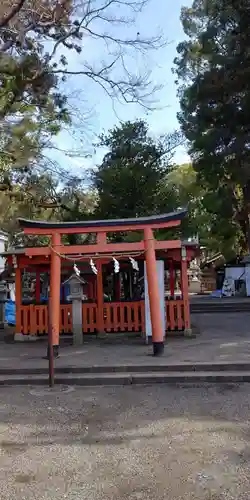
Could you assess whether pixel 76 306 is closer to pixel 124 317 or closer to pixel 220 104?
pixel 124 317

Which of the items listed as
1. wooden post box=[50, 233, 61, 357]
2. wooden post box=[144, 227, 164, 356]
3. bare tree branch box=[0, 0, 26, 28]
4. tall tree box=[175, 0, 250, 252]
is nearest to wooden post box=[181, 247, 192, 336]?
wooden post box=[144, 227, 164, 356]

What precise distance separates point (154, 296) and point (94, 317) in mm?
3523

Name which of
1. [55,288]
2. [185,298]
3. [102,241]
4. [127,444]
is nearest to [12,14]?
[102,241]

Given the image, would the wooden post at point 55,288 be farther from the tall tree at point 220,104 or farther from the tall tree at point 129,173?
the tall tree at point 220,104

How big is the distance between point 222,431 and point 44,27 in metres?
12.8

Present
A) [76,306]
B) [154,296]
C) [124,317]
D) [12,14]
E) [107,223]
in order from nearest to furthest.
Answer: [154,296], [107,223], [76,306], [12,14], [124,317]

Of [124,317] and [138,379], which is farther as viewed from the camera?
[124,317]

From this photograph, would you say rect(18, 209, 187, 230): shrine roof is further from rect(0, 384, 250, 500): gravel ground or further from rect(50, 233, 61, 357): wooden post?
rect(0, 384, 250, 500): gravel ground

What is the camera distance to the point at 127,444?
4.49 metres

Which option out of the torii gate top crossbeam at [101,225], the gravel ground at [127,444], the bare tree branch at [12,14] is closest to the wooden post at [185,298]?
the torii gate top crossbeam at [101,225]

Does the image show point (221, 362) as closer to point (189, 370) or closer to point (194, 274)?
point (189, 370)

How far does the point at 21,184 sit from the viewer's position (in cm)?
1764

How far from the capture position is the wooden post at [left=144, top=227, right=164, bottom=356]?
895 cm

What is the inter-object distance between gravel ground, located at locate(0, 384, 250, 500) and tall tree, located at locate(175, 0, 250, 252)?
56.3ft
